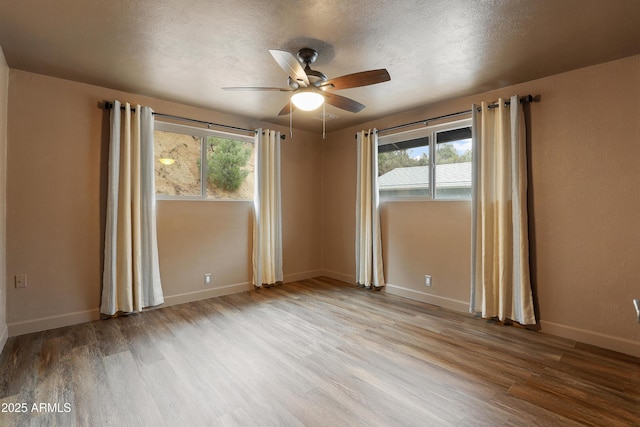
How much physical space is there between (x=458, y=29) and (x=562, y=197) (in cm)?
185

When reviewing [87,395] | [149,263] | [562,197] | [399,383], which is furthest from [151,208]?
[562,197]

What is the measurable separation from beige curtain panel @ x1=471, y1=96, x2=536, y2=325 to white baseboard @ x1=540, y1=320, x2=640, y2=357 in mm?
159

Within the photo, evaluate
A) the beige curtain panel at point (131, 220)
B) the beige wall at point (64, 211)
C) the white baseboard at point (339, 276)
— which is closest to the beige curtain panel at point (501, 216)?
the white baseboard at point (339, 276)

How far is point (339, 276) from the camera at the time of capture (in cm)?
489

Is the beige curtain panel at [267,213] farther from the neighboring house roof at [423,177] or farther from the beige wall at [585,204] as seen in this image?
the beige wall at [585,204]

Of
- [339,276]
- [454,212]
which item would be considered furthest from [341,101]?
[339,276]

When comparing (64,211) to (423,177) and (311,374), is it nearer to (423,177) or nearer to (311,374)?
(311,374)

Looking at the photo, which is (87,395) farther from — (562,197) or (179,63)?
(562,197)

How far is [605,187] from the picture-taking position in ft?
8.48

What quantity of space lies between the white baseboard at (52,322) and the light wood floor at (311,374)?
0.10 metres

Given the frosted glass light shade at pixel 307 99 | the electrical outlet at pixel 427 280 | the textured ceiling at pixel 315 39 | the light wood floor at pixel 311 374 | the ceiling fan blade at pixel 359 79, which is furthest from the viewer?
the electrical outlet at pixel 427 280

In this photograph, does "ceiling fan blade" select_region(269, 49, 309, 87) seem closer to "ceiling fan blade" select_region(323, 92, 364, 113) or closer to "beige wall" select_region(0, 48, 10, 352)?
"ceiling fan blade" select_region(323, 92, 364, 113)

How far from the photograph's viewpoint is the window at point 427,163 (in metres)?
3.52

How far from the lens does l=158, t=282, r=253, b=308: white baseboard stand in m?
3.62
